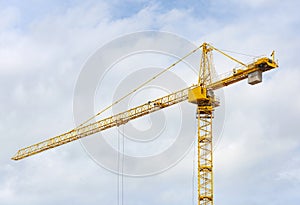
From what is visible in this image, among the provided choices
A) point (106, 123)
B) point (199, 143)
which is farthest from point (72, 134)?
point (199, 143)

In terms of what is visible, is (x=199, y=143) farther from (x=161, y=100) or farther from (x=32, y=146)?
(x=32, y=146)

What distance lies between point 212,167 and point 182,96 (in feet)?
42.3

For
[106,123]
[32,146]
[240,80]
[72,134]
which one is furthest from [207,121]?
[32,146]

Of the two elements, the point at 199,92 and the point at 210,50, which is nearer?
the point at 199,92

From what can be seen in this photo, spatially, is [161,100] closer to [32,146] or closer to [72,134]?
[72,134]

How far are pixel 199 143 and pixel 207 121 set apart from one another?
3776 millimetres

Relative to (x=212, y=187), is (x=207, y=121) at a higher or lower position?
higher

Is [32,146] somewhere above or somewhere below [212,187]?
above

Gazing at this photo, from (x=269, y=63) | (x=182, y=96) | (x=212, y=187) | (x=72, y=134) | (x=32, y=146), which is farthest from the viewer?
(x=32, y=146)

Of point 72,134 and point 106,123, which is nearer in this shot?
point 106,123

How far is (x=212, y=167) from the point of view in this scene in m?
Result: 80.8

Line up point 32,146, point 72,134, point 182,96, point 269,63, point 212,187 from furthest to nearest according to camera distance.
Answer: point 32,146 → point 72,134 → point 182,96 → point 212,187 → point 269,63

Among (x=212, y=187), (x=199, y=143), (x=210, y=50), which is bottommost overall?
(x=212, y=187)

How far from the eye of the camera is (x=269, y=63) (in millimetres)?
73312
